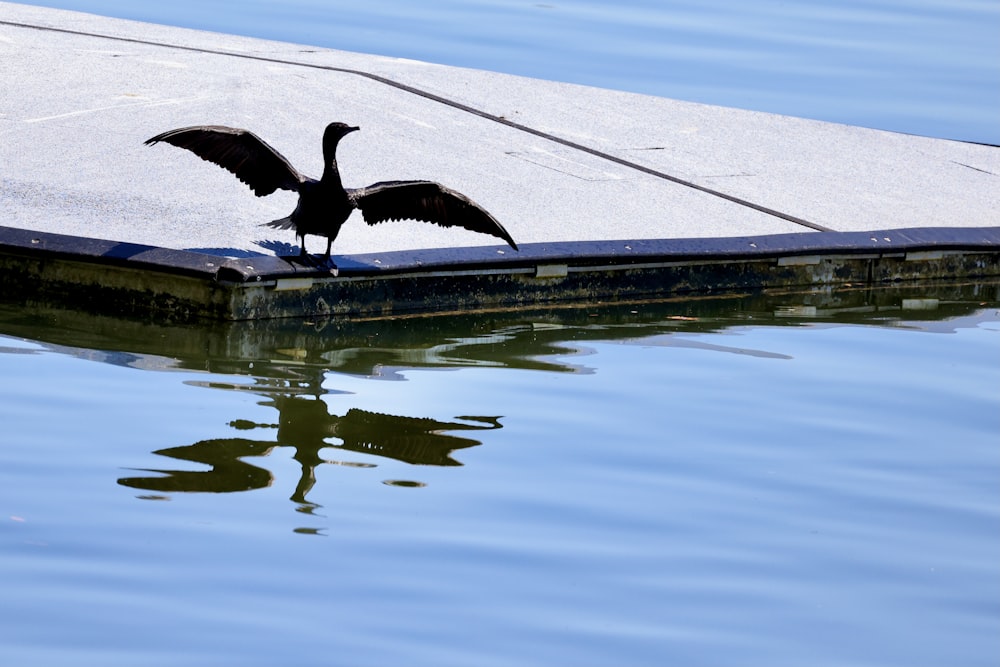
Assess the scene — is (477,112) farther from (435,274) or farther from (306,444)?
(306,444)

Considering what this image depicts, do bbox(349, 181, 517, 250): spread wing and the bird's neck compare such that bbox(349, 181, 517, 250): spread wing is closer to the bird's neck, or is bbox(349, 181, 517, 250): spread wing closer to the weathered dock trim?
the bird's neck

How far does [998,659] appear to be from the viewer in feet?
12.0

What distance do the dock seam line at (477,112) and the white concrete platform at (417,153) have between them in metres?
0.02

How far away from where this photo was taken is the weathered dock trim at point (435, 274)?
21.0 feet

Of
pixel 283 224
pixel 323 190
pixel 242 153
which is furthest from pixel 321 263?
pixel 242 153

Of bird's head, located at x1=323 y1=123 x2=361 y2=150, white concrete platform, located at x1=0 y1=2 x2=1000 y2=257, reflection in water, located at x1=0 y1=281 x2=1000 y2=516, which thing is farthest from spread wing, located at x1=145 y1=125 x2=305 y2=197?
reflection in water, located at x1=0 y1=281 x2=1000 y2=516

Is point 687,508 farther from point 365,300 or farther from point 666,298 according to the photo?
point 666,298

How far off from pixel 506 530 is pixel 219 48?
6.88 m

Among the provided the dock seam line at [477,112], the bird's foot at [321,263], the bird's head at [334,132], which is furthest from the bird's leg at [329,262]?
the dock seam line at [477,112]

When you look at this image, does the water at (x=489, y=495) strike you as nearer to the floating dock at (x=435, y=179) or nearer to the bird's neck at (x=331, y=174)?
the floating dock at (x=435, y=179)

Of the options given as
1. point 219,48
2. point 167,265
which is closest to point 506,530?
point 167,265

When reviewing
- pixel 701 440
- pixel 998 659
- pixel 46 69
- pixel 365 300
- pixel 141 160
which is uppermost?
pixel 46 69

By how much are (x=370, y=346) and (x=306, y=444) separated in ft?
4.59

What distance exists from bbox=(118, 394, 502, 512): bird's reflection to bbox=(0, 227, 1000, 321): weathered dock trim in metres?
1.02
